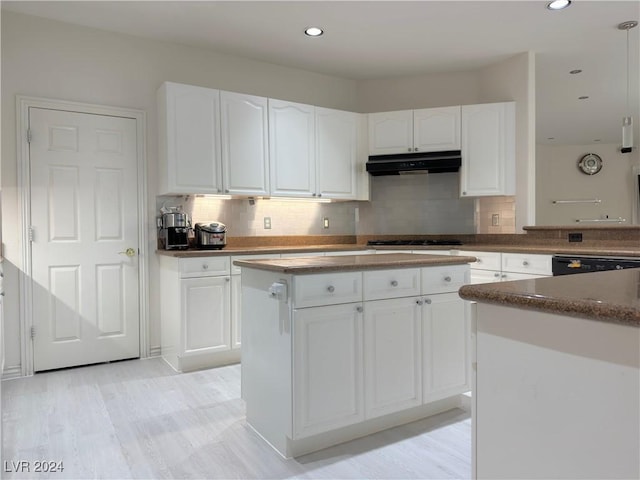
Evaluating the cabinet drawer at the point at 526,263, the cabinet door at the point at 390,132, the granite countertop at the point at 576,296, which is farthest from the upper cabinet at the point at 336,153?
the granite countertop at the point at 576,296

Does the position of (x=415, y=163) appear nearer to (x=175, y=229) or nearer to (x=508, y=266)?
(x=508, y=266)

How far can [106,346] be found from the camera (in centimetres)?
352

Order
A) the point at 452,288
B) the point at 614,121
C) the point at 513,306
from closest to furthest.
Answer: the point at 513,306 < the point at 452,288 < the point at 614,121

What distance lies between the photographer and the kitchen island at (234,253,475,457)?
77.8 inches

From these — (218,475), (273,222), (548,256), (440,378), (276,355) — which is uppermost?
(273,222)

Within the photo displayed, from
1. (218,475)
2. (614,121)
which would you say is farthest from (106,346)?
(614,121)

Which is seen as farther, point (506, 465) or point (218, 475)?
point (218, 475)

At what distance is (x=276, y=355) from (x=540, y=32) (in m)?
3.41

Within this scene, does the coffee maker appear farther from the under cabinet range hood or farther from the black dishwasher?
the black dishwasher

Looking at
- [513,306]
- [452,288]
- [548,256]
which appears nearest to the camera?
[513,306]

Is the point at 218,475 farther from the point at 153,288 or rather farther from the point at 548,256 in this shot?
the point at 548,256

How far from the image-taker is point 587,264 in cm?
315

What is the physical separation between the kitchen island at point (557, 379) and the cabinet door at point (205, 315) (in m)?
2.61

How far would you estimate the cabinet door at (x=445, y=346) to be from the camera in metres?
2.37
